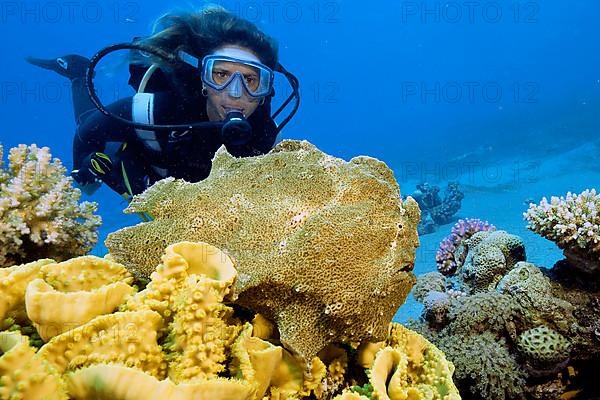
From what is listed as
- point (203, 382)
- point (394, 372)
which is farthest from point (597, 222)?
point (203, 382)

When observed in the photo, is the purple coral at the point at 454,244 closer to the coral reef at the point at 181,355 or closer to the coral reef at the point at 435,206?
the coral reef at the point at 181,355

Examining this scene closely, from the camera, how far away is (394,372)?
1.82 m

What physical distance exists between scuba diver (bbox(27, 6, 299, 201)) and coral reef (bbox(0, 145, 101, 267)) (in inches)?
63.6

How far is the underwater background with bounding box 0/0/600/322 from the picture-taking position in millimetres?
17830

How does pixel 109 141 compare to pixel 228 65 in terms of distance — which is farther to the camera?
pixel 109 141

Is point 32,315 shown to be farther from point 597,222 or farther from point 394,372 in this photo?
point 597,222

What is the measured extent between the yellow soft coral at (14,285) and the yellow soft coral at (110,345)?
34cm

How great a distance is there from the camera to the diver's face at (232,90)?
457 cm

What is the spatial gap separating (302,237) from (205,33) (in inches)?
152

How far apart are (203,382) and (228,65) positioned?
400 centimetres

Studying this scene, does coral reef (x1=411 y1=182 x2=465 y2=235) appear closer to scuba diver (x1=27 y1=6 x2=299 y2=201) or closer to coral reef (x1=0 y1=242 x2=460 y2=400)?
scuba diver (x1=27 y1=6 x2=299 y2=201)

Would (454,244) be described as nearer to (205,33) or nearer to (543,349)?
(543,349)

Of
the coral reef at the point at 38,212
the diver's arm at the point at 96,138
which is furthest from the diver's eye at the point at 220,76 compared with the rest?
the coral reef at the point at 38,212

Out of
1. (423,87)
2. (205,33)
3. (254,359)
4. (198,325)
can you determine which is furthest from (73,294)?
(423,87)
